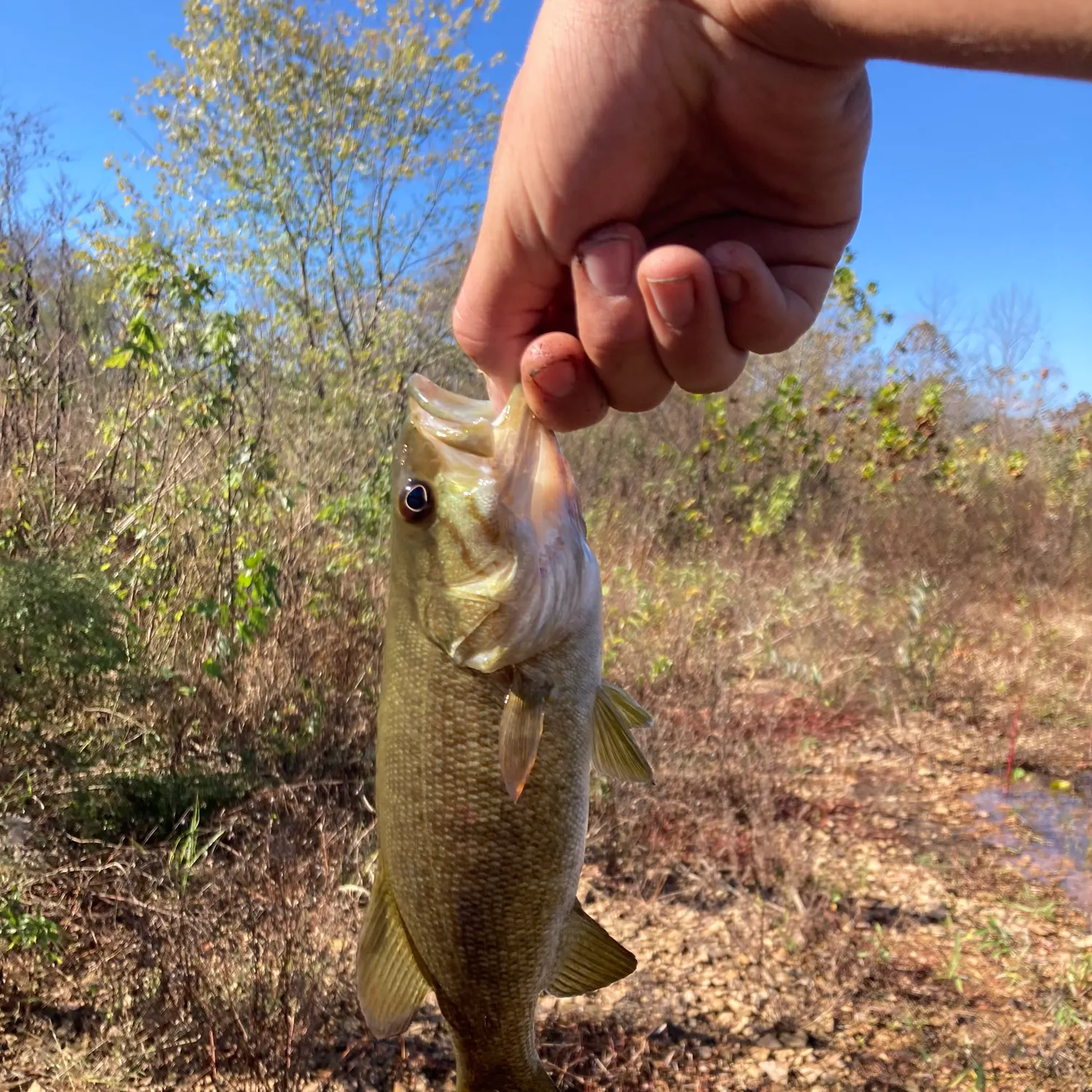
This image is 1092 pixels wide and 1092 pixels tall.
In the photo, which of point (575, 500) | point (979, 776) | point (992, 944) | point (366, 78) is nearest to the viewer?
point (575, 500)

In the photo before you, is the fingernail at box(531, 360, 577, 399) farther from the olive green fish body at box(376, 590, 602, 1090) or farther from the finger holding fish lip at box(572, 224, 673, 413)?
the olive green fish body at box(376, 590, 602, 1090)

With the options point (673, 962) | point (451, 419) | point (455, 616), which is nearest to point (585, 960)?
point (455, 616)

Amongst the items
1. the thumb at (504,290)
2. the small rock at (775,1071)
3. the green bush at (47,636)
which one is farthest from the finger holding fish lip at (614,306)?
the green bush at (47,636)

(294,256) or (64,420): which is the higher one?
(294,256)

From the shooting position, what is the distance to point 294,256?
12.7 metres

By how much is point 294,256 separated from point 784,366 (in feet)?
26.4

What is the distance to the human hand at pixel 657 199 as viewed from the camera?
144 centimetres

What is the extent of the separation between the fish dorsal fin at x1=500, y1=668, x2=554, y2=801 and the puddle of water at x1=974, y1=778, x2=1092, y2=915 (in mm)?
4703

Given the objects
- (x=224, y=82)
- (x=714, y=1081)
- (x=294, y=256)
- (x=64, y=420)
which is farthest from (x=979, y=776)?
(x=224, y=82)

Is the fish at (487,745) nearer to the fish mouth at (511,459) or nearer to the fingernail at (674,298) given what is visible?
the fish mouth at (511,459)

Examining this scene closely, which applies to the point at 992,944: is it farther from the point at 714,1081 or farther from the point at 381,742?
the point at 381,742

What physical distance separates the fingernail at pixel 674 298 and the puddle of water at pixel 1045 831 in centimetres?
501

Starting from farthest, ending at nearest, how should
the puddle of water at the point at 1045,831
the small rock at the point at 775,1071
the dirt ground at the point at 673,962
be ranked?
the puddle of water at the point at 1045,831
the small rock at the point at 775,1071
the dirt ground at the point at 673,962

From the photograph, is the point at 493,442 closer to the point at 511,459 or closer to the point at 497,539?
the point at 511,459
